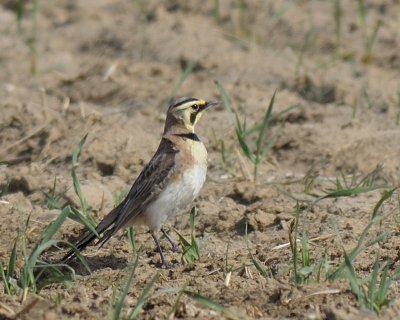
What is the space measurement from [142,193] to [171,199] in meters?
0.18

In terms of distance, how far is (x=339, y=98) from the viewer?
925 cm

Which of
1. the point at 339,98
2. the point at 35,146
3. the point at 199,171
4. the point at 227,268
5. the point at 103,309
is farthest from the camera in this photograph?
the point at 339,98

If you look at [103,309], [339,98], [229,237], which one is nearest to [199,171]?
[229,237]

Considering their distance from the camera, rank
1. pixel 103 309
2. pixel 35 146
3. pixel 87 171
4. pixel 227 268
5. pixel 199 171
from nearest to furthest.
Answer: pixel 103 309
pixel 227 268
pixel 199 171
pixel 87 171
pixel 35 146

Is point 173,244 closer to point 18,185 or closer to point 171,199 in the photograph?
point 171,199

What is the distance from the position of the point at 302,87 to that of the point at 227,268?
3.74 meters

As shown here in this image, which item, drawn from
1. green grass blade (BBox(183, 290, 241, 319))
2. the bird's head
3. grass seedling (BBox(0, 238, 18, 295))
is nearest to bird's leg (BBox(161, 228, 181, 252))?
the bird's head

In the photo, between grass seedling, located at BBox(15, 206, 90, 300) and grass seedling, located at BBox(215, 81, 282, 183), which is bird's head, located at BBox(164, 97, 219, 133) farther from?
grass seedling, located at BBox(15, 206, 90, 300)

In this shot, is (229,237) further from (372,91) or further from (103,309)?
(372,91)

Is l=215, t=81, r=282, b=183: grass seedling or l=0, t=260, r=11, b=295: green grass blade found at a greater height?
A: l=215, t=81, r=282, b=183: grass seedling

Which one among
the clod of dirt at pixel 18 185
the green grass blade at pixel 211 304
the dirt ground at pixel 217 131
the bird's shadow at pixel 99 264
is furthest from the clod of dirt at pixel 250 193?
the green grass blade at pixel 211 304

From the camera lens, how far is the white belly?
6668 mm

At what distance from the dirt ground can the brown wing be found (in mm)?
197

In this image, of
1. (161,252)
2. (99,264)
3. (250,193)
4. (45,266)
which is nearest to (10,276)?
(45,266)
